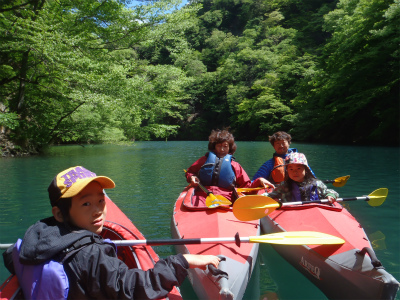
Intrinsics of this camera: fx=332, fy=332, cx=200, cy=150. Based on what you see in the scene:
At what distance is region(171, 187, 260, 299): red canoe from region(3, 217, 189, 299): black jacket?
59 centimetres

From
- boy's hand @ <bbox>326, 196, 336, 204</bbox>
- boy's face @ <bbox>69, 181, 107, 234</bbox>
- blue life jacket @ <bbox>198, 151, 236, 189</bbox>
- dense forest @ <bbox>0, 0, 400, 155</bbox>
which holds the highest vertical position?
dense forest @ <bbox>0, 0, 400, 155</bbox>

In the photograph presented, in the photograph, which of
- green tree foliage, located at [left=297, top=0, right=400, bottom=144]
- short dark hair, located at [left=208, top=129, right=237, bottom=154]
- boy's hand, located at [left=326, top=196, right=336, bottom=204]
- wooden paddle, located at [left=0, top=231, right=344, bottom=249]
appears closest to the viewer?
wooden paddle, located at [left=0, top=231, right=344, bottom=249]

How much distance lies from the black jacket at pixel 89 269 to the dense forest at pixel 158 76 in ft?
31.5

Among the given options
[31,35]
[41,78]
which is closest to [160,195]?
[31,35]

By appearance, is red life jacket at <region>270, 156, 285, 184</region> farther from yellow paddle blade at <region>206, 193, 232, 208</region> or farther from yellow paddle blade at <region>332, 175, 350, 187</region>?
yellow paddle blade at <region>206, 193, 232, 208</region>

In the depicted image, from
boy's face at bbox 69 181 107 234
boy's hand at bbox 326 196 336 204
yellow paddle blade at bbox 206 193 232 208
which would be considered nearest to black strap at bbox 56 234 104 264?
boy's face at bbox 69 181 107 234

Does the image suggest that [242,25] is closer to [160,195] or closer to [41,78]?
[41,78]

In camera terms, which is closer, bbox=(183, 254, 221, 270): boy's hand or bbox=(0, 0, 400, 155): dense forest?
bbox=(183, 254, 221, 270): boy's hand

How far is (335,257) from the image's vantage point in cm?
258

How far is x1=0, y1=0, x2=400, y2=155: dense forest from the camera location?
426 inches

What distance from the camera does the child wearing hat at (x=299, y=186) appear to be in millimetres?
3535

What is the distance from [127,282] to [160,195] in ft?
16.6

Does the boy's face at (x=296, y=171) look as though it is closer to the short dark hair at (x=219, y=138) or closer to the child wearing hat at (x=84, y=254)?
the short dark hair at (x=219, y=138)

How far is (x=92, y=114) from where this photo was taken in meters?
15.7
